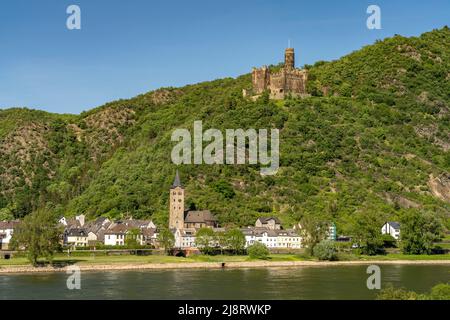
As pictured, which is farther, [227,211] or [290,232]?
[227,211]

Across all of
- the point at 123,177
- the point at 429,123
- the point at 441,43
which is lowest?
the point at 123,177

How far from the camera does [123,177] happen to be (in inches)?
5679

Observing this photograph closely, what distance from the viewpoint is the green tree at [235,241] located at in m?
99.4

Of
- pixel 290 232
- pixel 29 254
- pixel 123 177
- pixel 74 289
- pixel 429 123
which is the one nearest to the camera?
pixel 74 289

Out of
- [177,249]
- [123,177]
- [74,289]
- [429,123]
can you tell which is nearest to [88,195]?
[123,177]

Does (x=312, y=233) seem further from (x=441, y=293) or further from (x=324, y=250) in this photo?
(x=441, y=293)

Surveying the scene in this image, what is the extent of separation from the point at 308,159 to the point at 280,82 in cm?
2848

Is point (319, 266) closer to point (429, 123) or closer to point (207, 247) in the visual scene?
point (207, 247)

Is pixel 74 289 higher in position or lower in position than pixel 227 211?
lower

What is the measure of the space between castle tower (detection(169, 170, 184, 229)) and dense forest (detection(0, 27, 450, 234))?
4460 millimetres

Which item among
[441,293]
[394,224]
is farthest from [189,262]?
[441,293]

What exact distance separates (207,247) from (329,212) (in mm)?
24666

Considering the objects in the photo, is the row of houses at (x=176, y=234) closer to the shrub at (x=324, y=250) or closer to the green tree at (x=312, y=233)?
the green tree at (x=312, y=233)

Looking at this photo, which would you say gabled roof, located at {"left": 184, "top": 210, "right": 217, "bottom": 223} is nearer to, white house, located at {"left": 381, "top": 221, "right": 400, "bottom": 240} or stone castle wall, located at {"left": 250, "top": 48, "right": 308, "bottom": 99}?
white house, located at {"left": 381, "top": 221, "right": 400, "bottom": 240}
